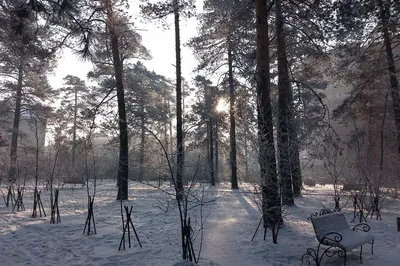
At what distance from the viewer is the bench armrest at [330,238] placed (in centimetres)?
429

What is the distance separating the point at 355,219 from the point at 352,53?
595cm

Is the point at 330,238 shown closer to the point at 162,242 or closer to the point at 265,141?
the point at 265,141

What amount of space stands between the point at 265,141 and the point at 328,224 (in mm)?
1853

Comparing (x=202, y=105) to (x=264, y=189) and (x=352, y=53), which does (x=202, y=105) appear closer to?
(x=352, y=53)

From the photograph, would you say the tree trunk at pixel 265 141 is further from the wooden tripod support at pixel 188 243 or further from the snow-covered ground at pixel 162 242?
the wooden tripod support at pixel 188 243

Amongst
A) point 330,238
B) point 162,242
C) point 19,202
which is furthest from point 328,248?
point 19,202

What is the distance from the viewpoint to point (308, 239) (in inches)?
234

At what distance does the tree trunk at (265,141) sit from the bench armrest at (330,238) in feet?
3.68

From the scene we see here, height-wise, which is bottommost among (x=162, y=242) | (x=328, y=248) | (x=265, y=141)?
(x=162, y=242)

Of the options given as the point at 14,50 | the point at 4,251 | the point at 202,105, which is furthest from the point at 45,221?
the point at 202,105

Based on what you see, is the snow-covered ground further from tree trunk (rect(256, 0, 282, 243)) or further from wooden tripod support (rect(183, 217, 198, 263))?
tree trunk (rect(256, 0, 282, 243))

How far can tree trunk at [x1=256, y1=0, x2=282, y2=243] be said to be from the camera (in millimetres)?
5871

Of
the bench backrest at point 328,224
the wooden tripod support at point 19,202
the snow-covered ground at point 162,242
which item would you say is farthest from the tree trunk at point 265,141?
the wooden tripod support at point 19,202

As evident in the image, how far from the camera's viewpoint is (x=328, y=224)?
478 centimetres
